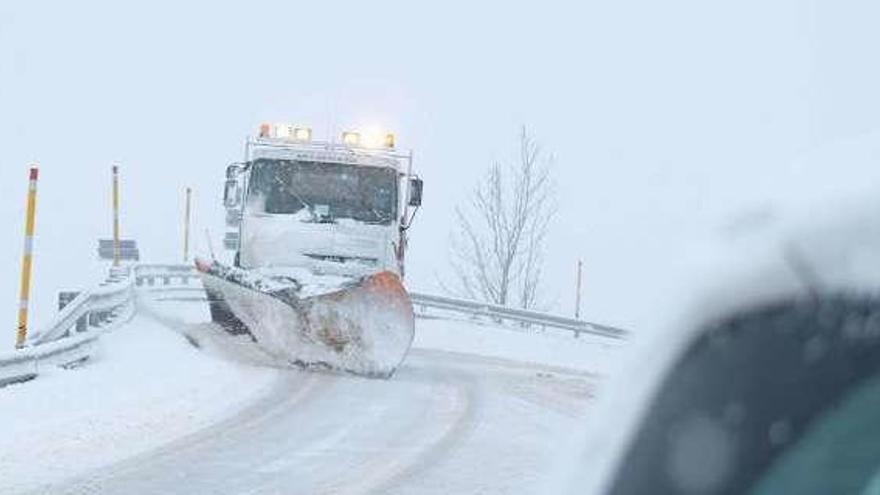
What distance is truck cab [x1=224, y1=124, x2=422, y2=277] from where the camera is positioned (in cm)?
1551

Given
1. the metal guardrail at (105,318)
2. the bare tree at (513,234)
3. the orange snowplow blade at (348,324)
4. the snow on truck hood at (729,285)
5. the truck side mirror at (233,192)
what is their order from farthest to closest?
the bare tree at (513,234), the truck side mirror at (233,192), the orange snowplow blade at (348,324), the metal guardrail at (105,318), the snow on truck hood at (729,285)

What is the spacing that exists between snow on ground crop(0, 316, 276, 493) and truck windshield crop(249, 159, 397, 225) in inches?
93.0

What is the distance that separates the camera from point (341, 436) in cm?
923

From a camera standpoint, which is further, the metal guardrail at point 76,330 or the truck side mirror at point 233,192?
the truck side mirror at point 233,192

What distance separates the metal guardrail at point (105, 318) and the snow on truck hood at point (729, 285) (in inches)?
140

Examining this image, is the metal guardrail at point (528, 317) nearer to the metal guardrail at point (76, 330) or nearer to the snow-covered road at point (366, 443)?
the metal guardrail at point (76, 330)

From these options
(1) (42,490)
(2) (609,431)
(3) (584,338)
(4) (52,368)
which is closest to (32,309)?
(3) (584,338)

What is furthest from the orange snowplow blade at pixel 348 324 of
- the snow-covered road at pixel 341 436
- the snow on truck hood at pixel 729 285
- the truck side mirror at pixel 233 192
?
the snow on truck hood at pixel 729 285

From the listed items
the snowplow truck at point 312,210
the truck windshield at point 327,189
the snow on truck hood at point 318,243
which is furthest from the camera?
the truck windshield at point 327,189

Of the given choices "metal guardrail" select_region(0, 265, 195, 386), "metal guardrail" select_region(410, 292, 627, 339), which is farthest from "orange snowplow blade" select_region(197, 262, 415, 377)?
"metal guardrail" select_region(410, 292, 627, 339)

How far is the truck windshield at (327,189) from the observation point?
1569 centimetres

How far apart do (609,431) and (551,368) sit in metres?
16.4

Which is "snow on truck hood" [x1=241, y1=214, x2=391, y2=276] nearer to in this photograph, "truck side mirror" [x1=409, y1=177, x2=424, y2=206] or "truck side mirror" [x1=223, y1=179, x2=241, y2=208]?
"truck side mirror" [x1=223, y1=179, x2=241, y2=208]

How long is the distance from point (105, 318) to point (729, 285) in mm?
14305
